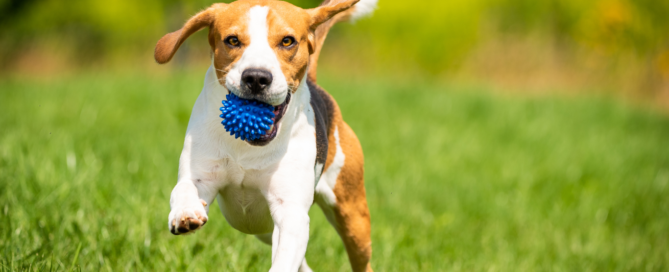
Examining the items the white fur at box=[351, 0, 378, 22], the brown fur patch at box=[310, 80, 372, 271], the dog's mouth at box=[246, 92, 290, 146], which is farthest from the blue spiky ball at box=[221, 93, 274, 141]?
the white fur at box=[351, 0, 378, 22]

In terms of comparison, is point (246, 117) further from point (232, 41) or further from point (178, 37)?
point (178, 37)

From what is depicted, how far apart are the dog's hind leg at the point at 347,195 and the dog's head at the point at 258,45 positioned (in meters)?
0.70

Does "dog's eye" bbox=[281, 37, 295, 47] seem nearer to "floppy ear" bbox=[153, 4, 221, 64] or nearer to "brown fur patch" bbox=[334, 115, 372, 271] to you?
"floppy ear" bbox=[153, 4, 221, 64]

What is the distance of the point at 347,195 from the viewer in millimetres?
3693

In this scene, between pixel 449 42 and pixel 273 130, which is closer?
pixel 273 130

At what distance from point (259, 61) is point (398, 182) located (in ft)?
14.5

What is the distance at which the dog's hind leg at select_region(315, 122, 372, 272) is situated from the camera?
360 cm

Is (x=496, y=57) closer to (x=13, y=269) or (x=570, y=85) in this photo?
(x=570, y=85)

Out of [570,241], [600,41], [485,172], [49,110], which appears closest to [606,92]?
[600,41]

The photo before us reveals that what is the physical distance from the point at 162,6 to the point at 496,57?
29.7ft

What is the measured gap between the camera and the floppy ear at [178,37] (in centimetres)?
299

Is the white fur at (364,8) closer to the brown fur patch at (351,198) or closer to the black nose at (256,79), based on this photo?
the brown fur patch at (351,198)

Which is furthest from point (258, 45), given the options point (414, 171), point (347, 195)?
point (414, 171)

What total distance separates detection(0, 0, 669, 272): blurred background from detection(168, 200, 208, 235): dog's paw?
1.12 meters
